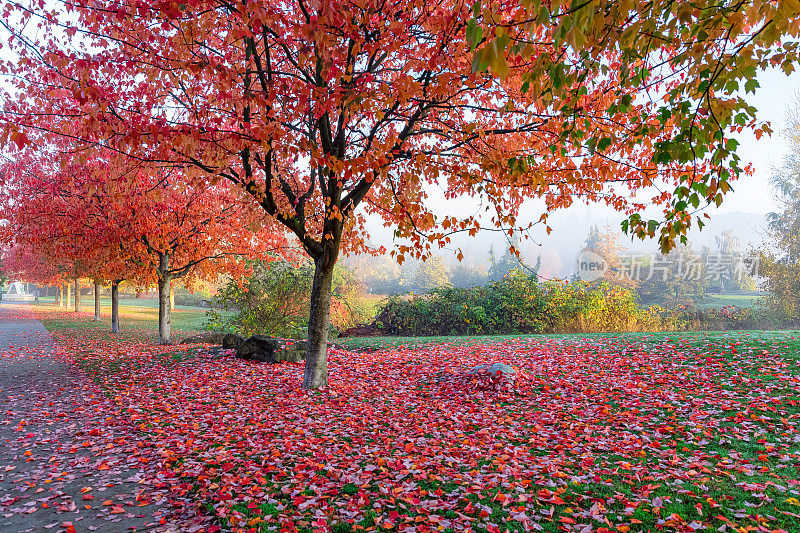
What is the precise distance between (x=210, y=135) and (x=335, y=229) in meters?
2.71

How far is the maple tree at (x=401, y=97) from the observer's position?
3717 mm

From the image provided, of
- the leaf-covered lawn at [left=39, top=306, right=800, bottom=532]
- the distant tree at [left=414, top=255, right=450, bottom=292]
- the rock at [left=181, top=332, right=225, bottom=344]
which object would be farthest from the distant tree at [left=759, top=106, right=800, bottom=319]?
the distant tree at [left=414, top=255, right=450, bottom=292]

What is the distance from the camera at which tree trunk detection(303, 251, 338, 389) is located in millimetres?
8281

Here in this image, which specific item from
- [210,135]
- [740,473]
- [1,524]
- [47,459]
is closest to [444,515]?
[740,473]

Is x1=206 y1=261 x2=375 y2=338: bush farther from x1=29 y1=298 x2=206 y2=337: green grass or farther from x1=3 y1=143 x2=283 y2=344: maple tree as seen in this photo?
x1=29 y1=298 x2=206 y2=337: green grass

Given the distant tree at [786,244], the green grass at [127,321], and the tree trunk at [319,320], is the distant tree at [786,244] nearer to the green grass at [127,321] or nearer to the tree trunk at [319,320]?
the tree trunk at [319,320]

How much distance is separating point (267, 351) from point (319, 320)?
377cm

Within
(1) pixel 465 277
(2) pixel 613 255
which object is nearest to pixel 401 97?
(2) pixel 613 255

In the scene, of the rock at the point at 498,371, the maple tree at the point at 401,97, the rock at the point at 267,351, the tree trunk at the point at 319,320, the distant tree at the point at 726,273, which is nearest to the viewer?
the maple tree at the point at 401,97

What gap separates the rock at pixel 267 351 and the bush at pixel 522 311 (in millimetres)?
7984

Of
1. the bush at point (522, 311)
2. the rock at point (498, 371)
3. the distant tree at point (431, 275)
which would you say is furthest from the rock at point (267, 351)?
the distant tree at point (431, 275)

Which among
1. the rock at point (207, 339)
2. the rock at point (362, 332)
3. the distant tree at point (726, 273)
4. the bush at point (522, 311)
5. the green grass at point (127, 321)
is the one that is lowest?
the green grass at point (127, 321)

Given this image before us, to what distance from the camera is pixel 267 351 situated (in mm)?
11258

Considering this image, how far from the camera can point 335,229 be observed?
27.6 ft
